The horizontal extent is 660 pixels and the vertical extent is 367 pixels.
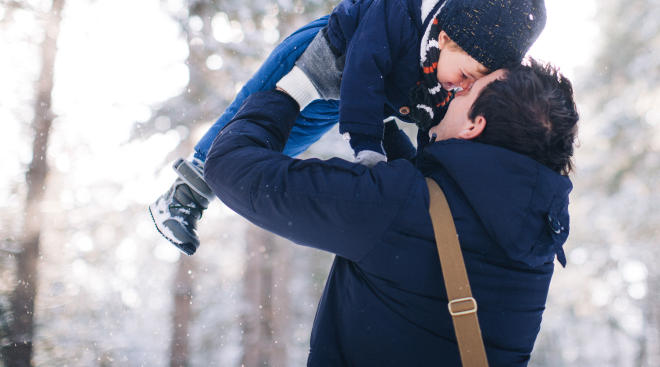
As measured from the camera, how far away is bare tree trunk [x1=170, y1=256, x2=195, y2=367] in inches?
275

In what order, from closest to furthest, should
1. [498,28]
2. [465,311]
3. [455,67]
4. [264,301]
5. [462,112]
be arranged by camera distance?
[465,311] < [462,112] < [498,28] < [455,67] < [264,301]

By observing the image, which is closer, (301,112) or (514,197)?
(514,197)

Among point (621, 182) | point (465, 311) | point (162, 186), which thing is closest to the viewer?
point (465, 311)

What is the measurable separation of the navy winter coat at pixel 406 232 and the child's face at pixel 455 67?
0.56 meters

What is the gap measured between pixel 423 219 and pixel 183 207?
124 centimetres

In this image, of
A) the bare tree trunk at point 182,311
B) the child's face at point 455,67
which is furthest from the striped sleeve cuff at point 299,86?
the bare tree trunk at point 182,311

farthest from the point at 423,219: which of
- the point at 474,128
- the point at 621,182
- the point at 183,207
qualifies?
the point at 621,182

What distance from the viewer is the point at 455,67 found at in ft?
5.39

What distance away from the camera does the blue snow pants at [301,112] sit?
5.81ft

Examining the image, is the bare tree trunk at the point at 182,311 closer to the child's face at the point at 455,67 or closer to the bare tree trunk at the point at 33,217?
the bare tree trunk at the point at 33,217

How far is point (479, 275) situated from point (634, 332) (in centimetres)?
1409

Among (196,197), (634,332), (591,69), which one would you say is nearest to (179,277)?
(196,197)

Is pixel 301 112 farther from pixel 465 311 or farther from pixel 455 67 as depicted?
pixel 465 311

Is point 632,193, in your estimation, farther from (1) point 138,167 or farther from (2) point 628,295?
(1) point 138,167
